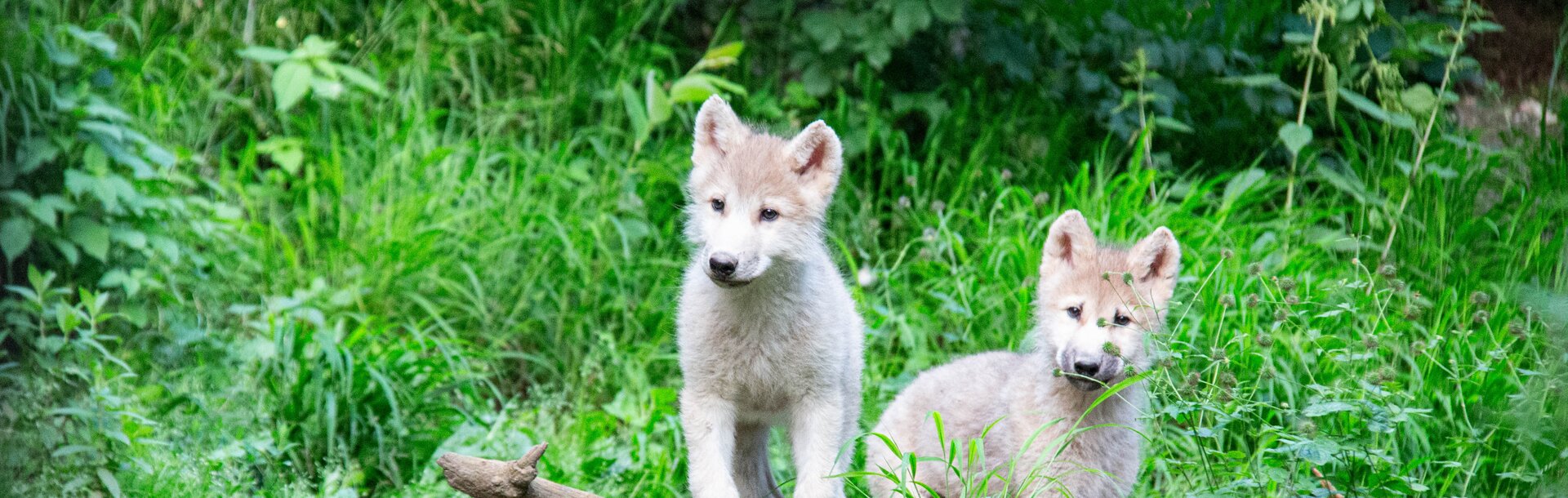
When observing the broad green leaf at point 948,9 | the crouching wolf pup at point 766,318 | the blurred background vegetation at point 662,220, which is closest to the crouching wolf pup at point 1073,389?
the blurred background vegetation at point 662,220

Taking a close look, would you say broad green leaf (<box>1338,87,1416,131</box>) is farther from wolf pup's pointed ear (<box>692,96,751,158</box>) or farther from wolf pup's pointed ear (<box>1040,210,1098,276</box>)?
wolf pup's pointed ear (<box>692,96,751,158</box>)

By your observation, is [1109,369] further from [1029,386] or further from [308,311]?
[308,311]

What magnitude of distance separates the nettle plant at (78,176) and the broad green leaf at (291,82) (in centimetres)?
99

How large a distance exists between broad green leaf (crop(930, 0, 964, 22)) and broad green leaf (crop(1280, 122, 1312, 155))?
1.65 m

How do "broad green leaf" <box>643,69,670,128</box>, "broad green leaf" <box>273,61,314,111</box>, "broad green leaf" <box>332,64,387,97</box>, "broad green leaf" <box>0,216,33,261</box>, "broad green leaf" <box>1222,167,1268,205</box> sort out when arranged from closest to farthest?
"broad green leaf" <box>0,216,33,261</box> < "broad green leaf" <box>1222,167,1268,205</box> < "broad green leaf" <box>643,69,670,128</box> < "broad green leaf" <box>273,61,314,111</box> < "broad green leaf" <box>332,64,387,97</box>

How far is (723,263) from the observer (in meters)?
3.67

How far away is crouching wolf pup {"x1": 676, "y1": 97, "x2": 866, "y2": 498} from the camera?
393 centimetres

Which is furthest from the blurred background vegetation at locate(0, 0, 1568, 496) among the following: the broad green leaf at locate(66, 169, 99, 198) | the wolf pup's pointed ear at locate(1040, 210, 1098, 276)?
the wolf pup's pointed ear at locate(1040, 210, 1098, 276)

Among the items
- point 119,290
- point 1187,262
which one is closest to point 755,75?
point 1187,262

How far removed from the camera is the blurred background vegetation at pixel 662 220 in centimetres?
456

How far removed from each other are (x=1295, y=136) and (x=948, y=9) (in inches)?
69.2

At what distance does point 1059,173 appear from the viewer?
23.7ft

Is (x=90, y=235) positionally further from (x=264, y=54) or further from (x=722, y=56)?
(x=722, y=56)

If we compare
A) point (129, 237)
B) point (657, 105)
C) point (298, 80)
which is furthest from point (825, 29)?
point (129, 237)
